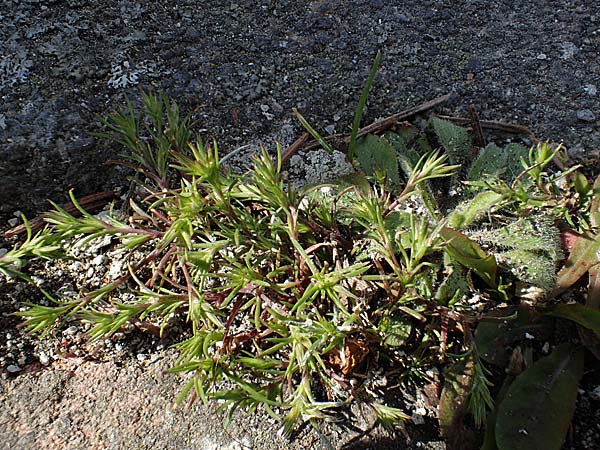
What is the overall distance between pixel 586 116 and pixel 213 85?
1.20 m

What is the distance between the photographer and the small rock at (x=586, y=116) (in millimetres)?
2062

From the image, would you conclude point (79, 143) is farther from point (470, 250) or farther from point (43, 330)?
point (470, 250)

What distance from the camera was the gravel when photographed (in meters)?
1.66

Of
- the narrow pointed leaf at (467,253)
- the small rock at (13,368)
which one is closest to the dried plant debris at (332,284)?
the narrow pointed leaf at (467,253)

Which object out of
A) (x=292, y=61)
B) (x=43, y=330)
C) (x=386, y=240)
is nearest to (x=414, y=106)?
(x=292, y=61)

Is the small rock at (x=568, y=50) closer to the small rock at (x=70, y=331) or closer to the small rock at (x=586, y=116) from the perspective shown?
the small rock at (x=586, y=116)

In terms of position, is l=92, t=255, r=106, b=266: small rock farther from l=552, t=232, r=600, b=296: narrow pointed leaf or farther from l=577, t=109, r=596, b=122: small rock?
l=577, t=109, r=596, b=122: small rock

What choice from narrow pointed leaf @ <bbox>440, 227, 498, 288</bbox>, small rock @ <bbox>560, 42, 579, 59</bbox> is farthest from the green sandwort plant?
small rock @ <bbox>560, 42, 579, 59</bbox>

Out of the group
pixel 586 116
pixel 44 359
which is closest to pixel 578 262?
pixel 586 116

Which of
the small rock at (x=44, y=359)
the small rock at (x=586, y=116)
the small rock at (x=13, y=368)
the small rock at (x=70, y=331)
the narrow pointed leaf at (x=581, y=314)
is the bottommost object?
the narrow pointed leaf at (x=581, y=314)

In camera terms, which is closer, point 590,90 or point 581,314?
point 581,314

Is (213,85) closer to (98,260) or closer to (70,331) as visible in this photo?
(98,260)

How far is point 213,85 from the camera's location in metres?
2.08

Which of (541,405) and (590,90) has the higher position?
(590,90)
